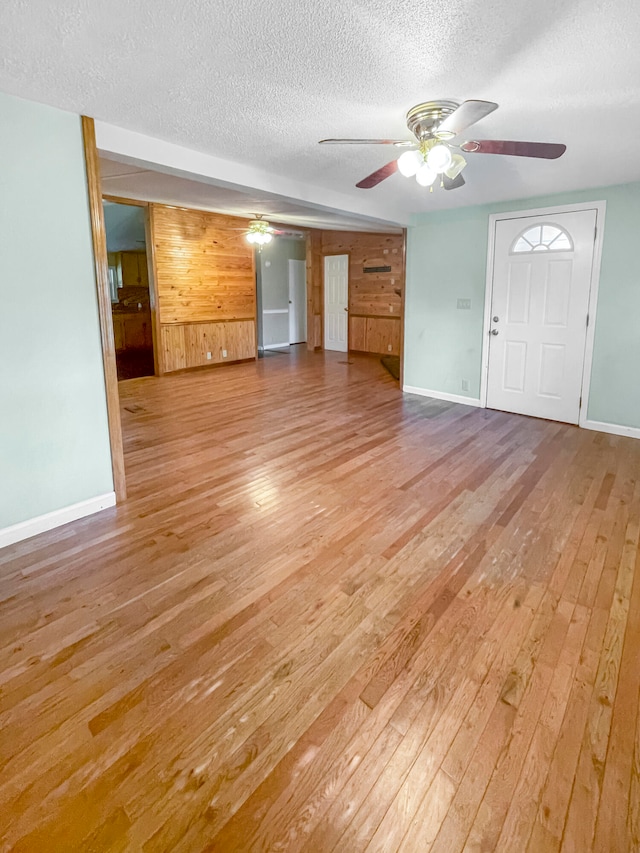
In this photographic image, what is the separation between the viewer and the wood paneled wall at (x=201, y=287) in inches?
279

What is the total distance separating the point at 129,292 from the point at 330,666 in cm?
1011

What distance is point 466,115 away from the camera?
79.3 inches

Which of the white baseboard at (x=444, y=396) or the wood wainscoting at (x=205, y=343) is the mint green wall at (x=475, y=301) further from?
the wood wainscoting at (x=205, y=343)

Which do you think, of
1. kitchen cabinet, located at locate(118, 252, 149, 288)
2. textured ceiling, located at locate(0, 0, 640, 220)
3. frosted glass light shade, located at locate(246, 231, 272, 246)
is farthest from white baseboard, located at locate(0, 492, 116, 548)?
kitchen cabinet, located at locate(118, 252, 149, 288)

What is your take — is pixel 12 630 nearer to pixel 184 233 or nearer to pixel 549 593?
pixel 549 593

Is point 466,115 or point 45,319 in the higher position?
point 466,115

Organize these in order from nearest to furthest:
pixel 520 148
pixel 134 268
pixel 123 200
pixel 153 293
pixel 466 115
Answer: pixel 466 115
pixel 520 148
pixel 123 200
pixel 153 293
pixel 134 268

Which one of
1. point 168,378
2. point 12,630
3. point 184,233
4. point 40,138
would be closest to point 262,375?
point 168,378

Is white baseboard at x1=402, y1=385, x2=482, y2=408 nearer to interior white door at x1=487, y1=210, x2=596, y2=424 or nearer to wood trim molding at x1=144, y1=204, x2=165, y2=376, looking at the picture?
interior white door at x1=487, y1=210, x2=596, y2=424

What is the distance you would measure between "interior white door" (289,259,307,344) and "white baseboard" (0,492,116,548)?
332 inches

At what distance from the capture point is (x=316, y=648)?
187cm

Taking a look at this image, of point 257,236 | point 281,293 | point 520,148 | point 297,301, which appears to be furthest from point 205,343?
point 520,148

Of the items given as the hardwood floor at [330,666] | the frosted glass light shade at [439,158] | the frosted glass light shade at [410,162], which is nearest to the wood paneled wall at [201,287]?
the hardwood floor at [330,666]

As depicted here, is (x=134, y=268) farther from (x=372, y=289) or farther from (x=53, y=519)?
(x=53, y=519)
